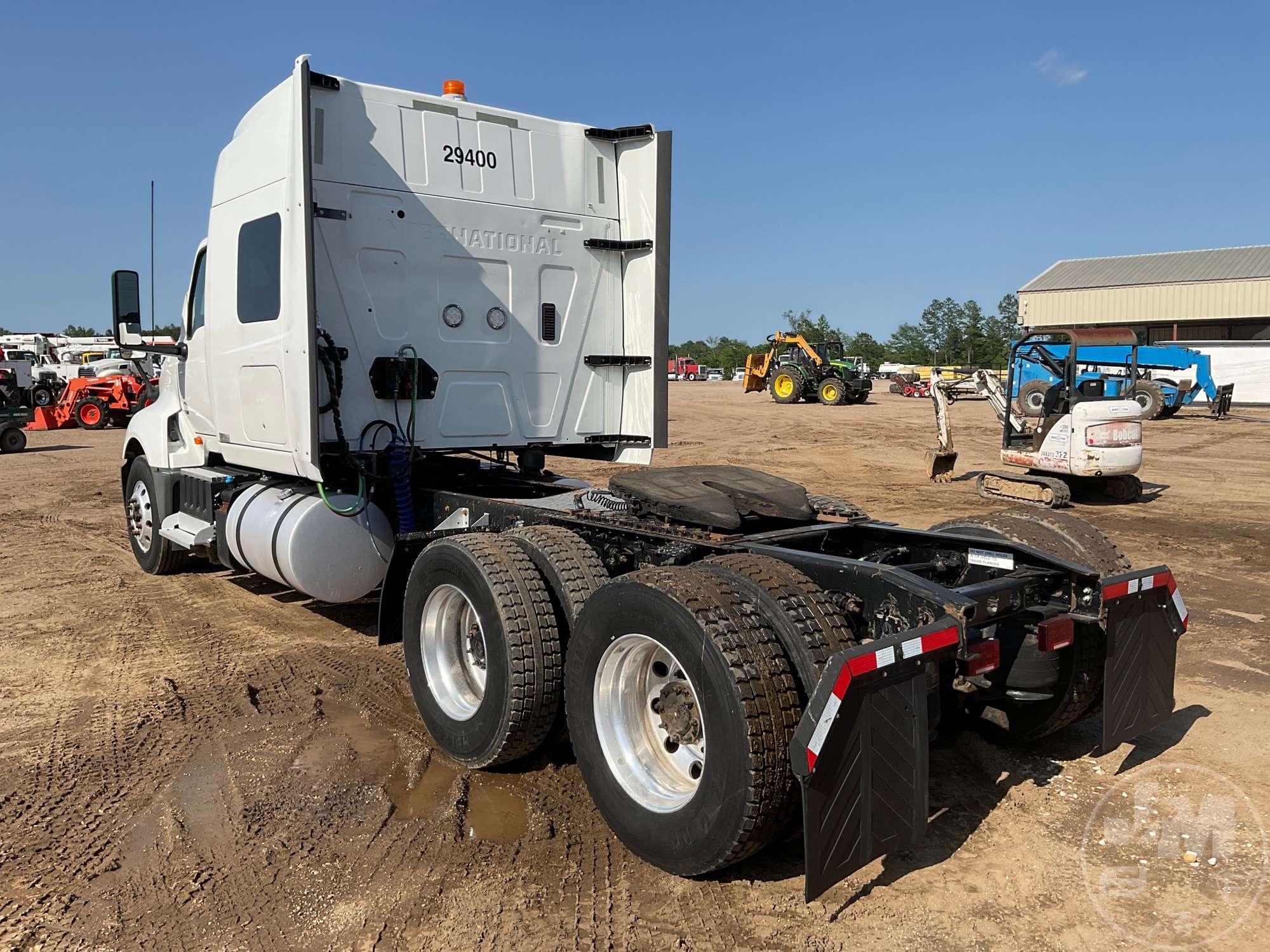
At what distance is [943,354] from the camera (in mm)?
90875

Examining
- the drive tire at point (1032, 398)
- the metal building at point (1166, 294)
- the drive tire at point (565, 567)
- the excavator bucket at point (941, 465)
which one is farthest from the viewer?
the metal building at point (1166, 294)

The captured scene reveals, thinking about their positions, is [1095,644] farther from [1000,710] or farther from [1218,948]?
[1218,948]

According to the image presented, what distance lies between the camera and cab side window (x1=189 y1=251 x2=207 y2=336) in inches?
287

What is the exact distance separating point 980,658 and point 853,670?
0.78 m

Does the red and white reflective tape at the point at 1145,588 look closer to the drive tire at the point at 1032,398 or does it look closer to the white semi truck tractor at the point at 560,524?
the white semi truck tractor at the point at 560,524

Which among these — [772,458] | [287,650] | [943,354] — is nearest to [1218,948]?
[287,650]

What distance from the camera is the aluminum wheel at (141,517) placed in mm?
8414

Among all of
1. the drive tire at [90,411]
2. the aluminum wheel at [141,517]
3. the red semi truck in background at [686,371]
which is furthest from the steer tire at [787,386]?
the red semi truck in background at [686,371]

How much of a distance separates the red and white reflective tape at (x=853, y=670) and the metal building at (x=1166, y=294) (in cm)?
5277

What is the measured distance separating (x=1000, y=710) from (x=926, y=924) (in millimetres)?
1611

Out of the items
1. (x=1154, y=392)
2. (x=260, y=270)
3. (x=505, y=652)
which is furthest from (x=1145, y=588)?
(x=1154, y=392)

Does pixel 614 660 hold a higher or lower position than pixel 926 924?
higher

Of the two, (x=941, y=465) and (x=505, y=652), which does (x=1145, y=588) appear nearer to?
(x=505, y=652)

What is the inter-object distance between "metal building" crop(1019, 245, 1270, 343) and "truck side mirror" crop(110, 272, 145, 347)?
51580mm
